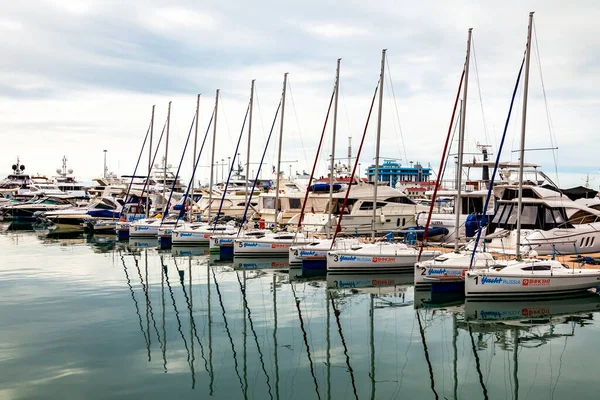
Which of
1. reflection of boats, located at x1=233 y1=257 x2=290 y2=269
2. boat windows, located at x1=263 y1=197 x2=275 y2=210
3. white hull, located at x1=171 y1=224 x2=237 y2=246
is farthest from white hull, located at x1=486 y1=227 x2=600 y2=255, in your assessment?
boat windows, located at x1=263 y1=197 x2=275 y2=210

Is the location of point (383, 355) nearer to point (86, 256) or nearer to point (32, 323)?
point (32, 323)

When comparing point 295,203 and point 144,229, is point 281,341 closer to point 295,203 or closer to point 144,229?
point 295,203

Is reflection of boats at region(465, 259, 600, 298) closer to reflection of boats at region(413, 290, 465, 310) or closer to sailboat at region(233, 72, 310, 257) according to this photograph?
reflection of boats at region(413, 290, 465, 310)

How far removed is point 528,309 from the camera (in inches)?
720

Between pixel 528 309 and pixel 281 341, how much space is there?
27.1ft

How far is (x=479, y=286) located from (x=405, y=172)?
134219 mm

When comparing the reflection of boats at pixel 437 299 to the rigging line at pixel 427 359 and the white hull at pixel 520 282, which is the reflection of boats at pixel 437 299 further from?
the rigging line at pixel 427 359

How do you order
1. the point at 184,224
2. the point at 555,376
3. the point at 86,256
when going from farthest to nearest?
the point at 184,224 → the point at 86,256 → the point at 555,376

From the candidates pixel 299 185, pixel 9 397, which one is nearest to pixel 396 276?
pixel 9 397

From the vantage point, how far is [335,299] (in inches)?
811

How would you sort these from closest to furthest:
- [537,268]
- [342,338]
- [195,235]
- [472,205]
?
[342,338], [537,268], [472,205], [195,235]

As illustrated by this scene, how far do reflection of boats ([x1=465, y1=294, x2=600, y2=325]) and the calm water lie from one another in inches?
2.6

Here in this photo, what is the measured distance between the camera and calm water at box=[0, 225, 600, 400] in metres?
11.9

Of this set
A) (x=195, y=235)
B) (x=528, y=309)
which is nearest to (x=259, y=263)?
(x=195, y=235)
